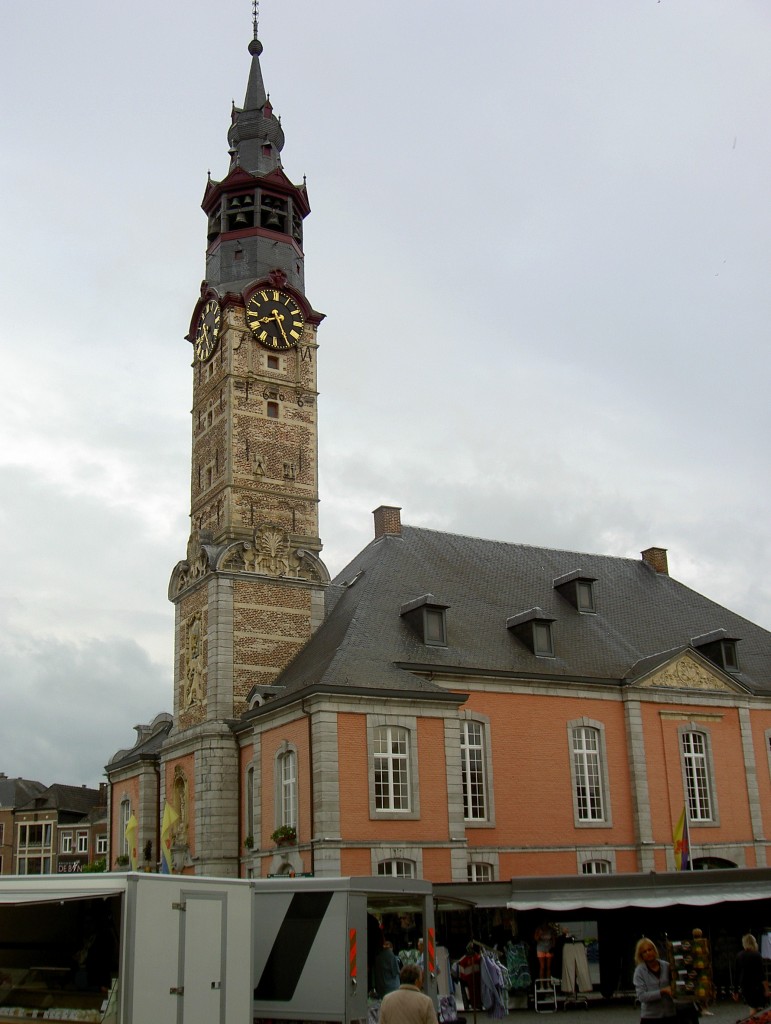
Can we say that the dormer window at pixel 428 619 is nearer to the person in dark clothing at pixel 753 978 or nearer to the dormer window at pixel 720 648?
the dormer window at pixel 720 648

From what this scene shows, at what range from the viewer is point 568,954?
22.7m

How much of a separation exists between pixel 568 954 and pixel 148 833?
1854 cm

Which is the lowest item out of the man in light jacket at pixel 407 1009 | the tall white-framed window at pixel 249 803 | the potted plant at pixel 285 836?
the man in light jacket at pixel 407 1009

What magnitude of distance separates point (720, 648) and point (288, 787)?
15.7 m

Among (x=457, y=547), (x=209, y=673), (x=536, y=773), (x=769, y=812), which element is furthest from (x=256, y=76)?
(x=769, y=812)

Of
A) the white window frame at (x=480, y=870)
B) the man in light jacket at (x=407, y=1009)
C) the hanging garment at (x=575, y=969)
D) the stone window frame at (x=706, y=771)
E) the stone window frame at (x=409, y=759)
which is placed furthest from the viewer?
the stone window frame at (x=706, y=771)

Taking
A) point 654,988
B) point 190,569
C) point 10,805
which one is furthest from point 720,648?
point 10,805

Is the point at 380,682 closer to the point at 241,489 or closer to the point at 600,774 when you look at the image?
the point at 600,774

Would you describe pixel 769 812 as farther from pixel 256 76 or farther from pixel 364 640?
pixel 256 76

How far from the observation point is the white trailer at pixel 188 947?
13.2m

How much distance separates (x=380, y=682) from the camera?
2858 cm

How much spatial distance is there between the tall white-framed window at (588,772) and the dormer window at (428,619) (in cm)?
470

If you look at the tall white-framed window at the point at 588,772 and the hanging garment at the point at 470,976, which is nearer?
the hanging garment at the point at 470,976

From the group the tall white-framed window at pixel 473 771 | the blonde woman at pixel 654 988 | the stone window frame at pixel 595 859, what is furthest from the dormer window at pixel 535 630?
the blonde woman at pixel 654 988
